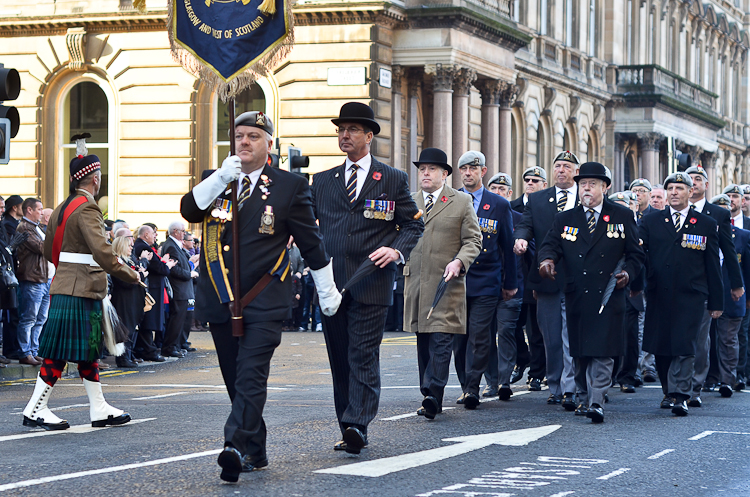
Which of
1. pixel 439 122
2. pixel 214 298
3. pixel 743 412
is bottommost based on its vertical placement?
pixel 743 412

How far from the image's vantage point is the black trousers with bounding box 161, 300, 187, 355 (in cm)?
1817

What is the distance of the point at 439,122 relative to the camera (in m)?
31.2

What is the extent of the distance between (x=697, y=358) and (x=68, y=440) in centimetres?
628

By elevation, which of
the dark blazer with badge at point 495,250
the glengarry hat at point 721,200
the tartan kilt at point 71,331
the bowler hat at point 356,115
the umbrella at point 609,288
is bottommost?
the tartan kilt at point 71,331

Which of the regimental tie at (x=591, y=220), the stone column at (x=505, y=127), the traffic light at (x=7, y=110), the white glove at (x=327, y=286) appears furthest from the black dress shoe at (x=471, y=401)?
the stone column at (x=505, y=127)

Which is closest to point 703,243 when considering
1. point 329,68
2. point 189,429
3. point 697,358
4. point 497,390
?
point 697,358

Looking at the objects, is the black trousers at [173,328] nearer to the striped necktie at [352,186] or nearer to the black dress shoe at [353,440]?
the striped necktie at [352,186]

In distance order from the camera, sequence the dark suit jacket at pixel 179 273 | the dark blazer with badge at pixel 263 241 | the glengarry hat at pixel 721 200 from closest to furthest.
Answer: the dark blazer with badge at pixel 263 241
the glengarry hat at pixel 721 200
the dark suit jacket at pixel 179 273

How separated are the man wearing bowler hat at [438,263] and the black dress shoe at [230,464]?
3687 mm

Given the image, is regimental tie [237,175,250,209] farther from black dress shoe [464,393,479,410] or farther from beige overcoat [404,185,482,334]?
black dress shoe [464,393,479,410]

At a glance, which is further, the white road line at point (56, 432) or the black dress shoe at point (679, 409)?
the black dress shoe at point (679, 409)

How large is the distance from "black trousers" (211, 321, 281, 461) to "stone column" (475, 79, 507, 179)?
2644 cm

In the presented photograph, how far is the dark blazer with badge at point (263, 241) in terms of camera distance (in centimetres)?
745

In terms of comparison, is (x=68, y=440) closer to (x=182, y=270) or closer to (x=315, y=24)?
(x=182, y=270)
